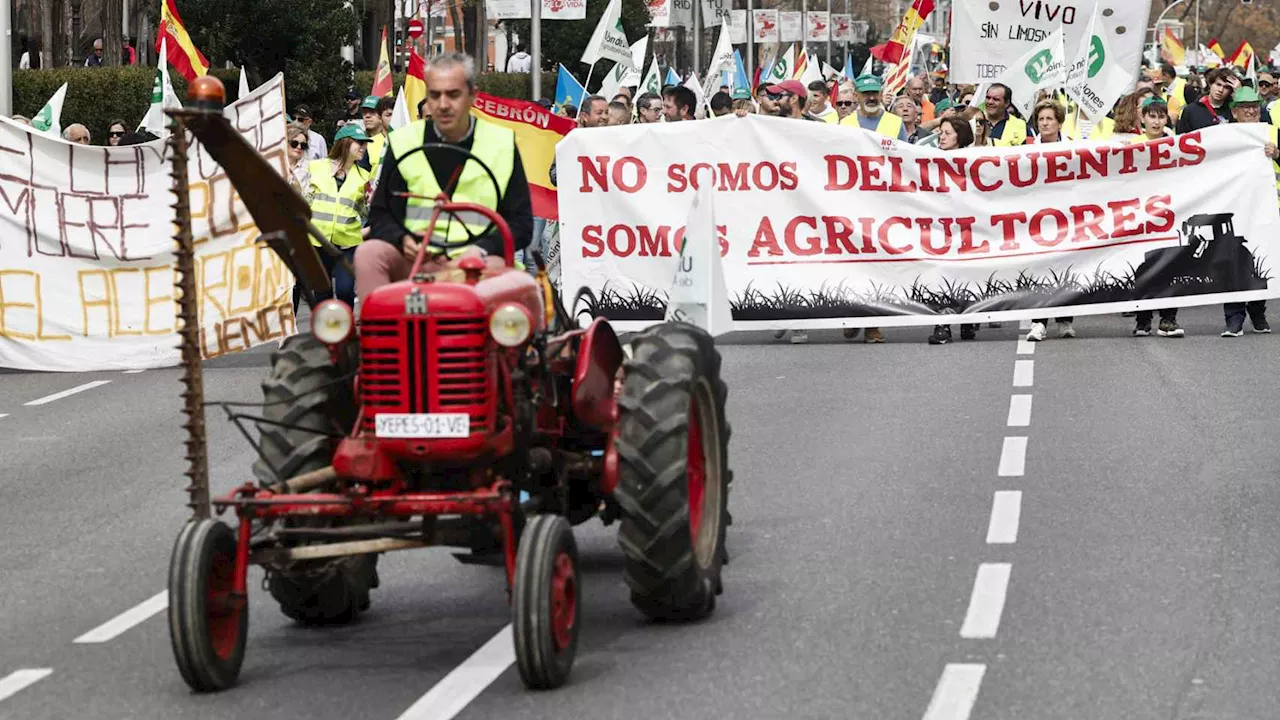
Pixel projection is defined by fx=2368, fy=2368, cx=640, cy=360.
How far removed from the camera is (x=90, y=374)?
1800cm

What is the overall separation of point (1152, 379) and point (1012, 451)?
11.4 ft

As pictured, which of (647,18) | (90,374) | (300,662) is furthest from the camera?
(647,18)

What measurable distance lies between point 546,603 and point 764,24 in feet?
247

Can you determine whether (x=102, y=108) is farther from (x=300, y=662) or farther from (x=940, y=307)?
(x=300, y=662)

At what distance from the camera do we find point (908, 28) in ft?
112

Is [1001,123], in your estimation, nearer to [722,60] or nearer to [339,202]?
[339,202]

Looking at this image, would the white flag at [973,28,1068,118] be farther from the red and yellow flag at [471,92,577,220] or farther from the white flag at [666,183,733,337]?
the white flag at [666,183,733,337]

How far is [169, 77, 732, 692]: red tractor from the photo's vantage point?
24.0 feet

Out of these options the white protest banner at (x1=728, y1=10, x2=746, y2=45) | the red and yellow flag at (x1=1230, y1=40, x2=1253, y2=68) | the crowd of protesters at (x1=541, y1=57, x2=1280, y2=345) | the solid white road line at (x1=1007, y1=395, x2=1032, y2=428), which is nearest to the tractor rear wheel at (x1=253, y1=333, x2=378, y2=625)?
the solid white road line at (x1=1007, y1=395, x2=1032, y2=428)

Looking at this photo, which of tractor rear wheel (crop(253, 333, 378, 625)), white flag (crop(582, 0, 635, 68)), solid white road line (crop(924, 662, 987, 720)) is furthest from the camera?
white flag (crop(582, 0, 635, 68))

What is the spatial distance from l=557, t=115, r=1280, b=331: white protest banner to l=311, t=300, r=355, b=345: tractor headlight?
36.6 feet

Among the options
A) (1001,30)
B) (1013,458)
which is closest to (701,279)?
(1013,458)

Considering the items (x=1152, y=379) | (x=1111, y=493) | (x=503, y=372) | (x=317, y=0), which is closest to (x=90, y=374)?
(x=1152, y=379)

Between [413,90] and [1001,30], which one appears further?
[1001,30]
